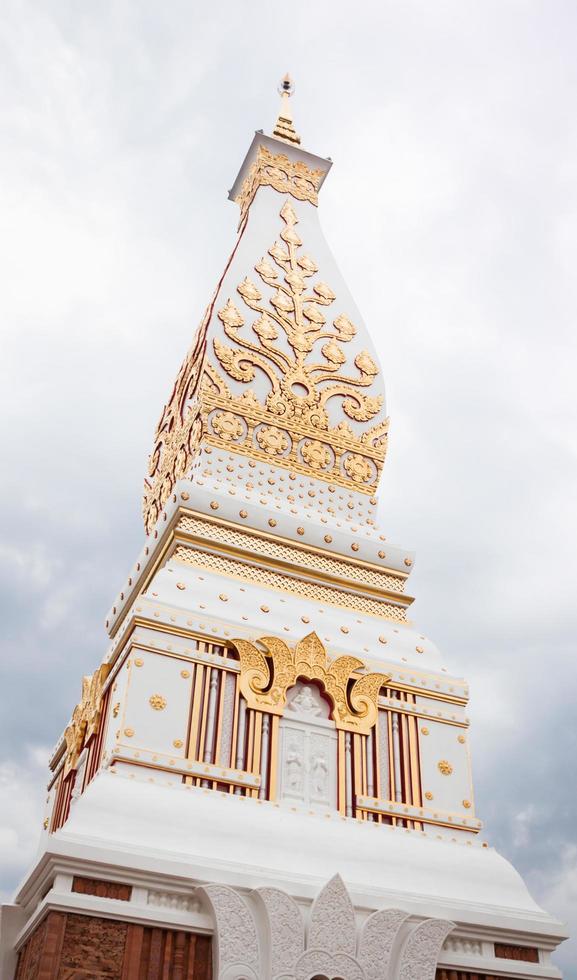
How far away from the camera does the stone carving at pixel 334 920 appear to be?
7.10 metres

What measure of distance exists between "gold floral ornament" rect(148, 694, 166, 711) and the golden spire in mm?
9497

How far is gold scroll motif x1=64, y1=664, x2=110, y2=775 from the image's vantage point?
9305 millimetres

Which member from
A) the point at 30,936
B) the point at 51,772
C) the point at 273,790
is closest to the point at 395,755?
the point at 273,790

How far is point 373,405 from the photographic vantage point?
12258 millimetres

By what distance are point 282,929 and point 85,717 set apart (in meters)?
3.44

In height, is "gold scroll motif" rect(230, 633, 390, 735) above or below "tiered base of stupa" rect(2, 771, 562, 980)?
above

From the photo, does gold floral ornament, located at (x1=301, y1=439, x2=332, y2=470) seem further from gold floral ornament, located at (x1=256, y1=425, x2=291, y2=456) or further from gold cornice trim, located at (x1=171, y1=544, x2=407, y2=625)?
gold cornice trim, located at (x1=171, y1=544, x2=407, y2=625)

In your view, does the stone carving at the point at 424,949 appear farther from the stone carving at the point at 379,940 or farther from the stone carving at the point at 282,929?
the stone carving at the point at 282,929

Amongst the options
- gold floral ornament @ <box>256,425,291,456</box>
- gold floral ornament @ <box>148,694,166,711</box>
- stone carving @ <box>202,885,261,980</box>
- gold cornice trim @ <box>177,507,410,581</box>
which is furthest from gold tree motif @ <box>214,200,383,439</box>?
stone carving @ <box>202,885,261,980</box>

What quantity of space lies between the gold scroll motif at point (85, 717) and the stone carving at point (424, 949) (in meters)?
3.44

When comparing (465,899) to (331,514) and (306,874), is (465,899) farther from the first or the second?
(331,514)

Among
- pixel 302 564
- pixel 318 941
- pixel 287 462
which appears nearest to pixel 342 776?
pixel 318 941

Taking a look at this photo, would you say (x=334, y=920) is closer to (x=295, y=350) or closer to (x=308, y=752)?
(x=308, y=752)

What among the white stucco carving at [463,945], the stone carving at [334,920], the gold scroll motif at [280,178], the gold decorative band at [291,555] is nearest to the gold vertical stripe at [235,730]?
the stone carving at [334,920]
